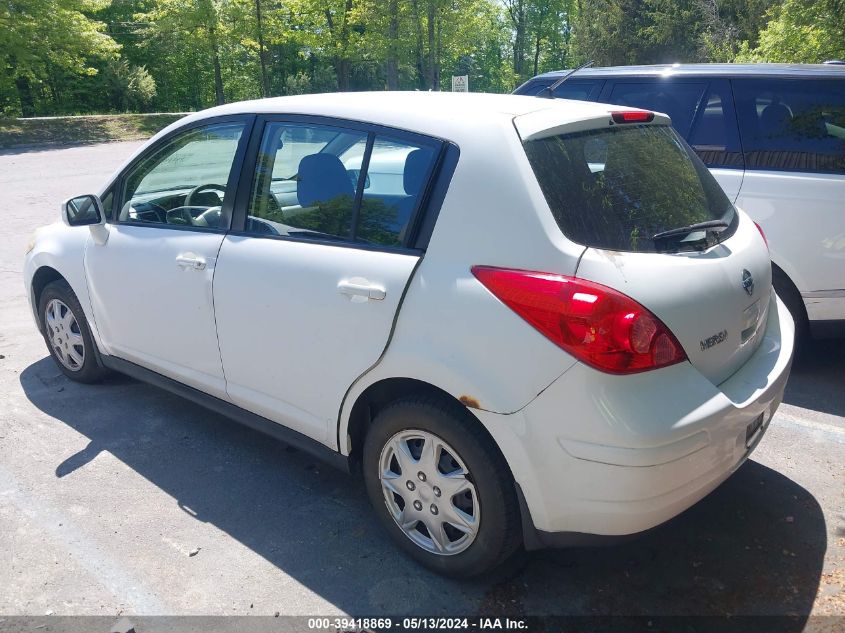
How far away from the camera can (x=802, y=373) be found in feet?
16.1

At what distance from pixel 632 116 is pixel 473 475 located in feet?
5.39

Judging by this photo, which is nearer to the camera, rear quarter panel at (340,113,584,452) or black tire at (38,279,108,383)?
rear quarter panel at (340,113,584,452)

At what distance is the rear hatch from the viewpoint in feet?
8.16

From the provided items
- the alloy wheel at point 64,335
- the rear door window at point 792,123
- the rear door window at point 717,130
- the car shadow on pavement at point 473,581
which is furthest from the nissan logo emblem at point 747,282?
the alloy wheel at point 64,335

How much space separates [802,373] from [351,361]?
348 cm

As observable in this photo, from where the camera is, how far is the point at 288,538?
3193 millimetres

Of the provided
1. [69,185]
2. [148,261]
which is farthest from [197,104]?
[148,261]

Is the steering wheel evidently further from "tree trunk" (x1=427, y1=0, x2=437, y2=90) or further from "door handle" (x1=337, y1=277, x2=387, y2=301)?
"tree trunk" (x1=427, y1=0, x2=437, y2=90)

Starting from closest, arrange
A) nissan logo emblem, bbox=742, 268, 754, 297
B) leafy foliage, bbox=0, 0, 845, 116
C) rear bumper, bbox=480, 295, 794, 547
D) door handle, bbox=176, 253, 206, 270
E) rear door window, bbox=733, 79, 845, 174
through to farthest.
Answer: rear bumper, bbox=480, 295, 794, 547, nissan logo emblem, bbox=742, 268, 754, 297, door handle, bbox=176, 253, 206, 270, rear door window, bbox=733, 79, 845, 174, leafy foliage, bbox=0, 0, 845, 116

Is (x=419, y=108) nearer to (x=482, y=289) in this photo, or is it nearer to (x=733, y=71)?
(x=482, y=289)

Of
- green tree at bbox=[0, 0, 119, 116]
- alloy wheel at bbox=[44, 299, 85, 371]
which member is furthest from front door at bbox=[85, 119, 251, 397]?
green tree at bbox=[0, 0, 119, 116]

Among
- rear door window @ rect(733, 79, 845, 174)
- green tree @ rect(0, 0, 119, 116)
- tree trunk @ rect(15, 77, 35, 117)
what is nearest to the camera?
rear door window @ rect(733, 79, 845, 174)

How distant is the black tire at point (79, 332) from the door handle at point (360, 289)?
2.36 metres

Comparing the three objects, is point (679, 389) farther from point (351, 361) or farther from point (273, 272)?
point (273, 272)
